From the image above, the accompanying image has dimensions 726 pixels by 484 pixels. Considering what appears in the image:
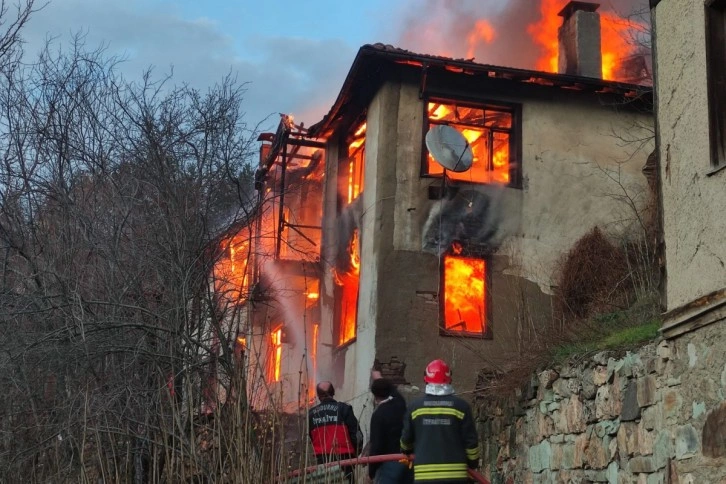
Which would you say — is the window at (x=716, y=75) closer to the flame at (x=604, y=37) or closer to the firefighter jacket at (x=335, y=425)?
the firefighter jacket at (x=335, y=425)

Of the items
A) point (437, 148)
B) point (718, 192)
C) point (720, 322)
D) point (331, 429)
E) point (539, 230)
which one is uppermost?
point (437, 148)

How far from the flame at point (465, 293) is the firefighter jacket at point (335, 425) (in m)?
5.89

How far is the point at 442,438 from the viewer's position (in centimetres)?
712

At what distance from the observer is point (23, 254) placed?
10.9 m

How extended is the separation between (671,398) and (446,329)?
7.55 meters

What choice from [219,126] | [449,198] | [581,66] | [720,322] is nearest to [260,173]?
[219,126]

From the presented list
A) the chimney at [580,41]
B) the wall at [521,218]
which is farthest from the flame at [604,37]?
the wall at [521,218]

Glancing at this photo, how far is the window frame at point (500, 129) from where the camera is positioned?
606 inches

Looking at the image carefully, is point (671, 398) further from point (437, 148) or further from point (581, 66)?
point (581, 66)

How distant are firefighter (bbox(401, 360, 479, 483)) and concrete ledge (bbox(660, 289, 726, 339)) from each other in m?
1.81

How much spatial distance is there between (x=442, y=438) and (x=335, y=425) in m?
1.98

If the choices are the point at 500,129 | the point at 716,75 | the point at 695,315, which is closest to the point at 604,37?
the point at 500,129

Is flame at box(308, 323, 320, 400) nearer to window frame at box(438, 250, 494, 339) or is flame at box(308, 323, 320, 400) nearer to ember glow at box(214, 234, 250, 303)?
window frame at box(438, 250, 494, 339)

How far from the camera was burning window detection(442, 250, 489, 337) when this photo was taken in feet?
48.9
